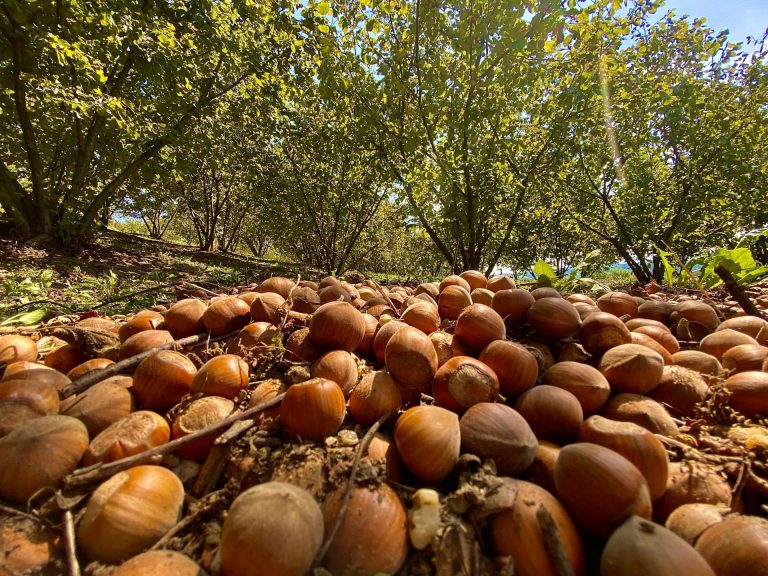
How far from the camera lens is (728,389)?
1.31 metres

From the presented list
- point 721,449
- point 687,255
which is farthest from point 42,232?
point 687,255

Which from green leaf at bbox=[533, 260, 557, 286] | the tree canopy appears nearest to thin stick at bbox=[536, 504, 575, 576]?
green leaf at bbox=[533, 260, 557, 286]

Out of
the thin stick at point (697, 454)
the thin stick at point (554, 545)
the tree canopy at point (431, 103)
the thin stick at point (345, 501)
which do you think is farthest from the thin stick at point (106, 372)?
the tree canopy at point (431, 103)

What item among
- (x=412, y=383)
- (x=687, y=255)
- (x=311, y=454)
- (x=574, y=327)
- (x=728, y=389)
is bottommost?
(x=311, y=454)

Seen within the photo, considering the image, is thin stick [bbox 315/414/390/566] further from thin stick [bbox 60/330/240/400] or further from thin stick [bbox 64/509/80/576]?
thin stick [bbox 60/330/240/400]

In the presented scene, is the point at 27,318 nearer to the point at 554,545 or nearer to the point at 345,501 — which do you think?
the point at 345,501

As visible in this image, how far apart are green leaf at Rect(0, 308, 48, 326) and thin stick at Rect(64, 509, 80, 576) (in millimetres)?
2217

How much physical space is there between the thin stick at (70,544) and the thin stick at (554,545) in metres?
1.08

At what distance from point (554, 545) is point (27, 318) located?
333 centimetres

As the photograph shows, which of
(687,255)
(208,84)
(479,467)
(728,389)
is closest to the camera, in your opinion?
(479,467)

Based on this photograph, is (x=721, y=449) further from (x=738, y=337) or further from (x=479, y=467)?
(x=738, y=337)

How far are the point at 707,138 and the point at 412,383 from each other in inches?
451

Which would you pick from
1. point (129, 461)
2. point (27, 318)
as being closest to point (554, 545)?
point (129, 461)

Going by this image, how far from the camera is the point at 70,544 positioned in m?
0.87
